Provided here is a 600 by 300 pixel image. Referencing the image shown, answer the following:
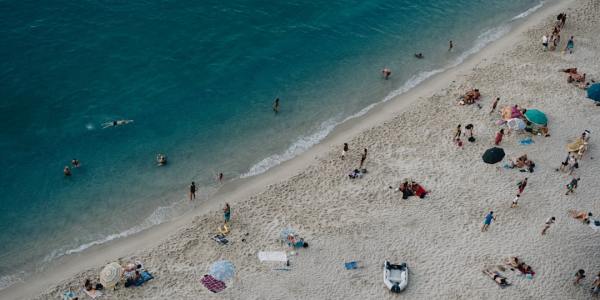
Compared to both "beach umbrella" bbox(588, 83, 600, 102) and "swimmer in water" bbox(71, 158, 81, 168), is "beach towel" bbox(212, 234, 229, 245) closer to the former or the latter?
"swimmer in water" bbox(71, 158, 81, 168)

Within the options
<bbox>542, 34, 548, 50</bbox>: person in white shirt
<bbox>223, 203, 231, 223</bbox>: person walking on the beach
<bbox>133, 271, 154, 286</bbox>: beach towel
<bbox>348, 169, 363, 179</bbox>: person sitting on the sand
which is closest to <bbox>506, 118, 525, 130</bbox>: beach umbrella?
<bbox>348, 169, 363, 179</bbox>: person sitting on the sand

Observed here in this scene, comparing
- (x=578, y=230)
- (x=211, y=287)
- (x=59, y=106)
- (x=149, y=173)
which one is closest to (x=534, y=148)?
(x=578, y=230)

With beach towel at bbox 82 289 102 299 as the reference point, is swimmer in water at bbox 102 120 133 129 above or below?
above

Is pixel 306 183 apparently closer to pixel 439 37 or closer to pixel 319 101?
pixel 319 101

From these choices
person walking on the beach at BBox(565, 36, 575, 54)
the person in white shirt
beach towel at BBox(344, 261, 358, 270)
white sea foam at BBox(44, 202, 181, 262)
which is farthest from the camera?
the person in white shirt

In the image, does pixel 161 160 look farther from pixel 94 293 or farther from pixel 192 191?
pixel 94 293

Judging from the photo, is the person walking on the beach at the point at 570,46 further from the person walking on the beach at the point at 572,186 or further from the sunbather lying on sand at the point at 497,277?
the sunbather lying on sand at the point at 497,277

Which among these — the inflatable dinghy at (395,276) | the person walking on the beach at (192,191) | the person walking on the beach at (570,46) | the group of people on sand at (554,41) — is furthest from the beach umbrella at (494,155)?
the person walking on the beach at (192,191)

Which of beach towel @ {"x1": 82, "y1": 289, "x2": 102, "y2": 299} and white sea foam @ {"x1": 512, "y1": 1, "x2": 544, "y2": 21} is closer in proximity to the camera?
beach towel @ {"x1": 82, "y1": 289, "x2": 102, "y2": 299}
